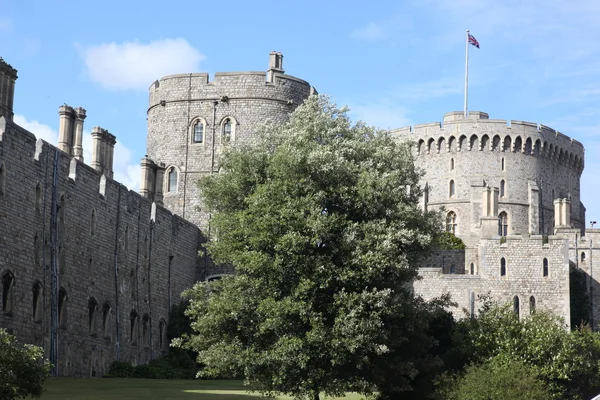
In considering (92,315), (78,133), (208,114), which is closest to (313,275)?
(92,315)

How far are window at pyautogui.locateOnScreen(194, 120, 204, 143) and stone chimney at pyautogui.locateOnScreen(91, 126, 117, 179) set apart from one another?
10119 mm

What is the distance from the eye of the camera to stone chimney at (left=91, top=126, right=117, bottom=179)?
47.2 meters

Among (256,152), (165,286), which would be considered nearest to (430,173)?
(165,286)

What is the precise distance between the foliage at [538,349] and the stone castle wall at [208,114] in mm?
20665

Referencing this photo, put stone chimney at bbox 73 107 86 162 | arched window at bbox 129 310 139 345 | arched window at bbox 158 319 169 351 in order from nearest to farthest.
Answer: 1. arched window at bbox 129 310 139 345
2. stone chimney at bbox 73 107 86 162
3. arched window at bbox 158 319 169 351

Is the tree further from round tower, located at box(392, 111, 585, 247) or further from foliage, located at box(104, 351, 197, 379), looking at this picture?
round tower, located at box(392, 111, 585, 247)

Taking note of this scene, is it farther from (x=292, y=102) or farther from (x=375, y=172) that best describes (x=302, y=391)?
(x=292, y=102)

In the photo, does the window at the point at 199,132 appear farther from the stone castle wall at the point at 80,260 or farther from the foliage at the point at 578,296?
the foliage at the point at 578,296

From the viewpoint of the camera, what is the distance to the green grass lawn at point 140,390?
1220 inches

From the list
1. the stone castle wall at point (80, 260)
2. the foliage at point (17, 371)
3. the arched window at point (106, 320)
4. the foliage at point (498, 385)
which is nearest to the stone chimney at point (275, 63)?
the stone castle wall at point (80, 260)

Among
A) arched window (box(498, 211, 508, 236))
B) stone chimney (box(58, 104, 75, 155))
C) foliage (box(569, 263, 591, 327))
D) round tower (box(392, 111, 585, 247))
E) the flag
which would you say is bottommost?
foliage (box(569, 263, 591, 327))

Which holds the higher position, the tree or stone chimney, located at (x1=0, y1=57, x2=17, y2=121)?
stone chimney, located at (x1=0, y1=57, x2=17, y2=121)

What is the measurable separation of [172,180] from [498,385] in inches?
1131

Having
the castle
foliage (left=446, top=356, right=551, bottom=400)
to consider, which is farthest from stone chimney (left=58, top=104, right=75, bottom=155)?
foliage (left=446, top=356, right=551, bottom=400)
